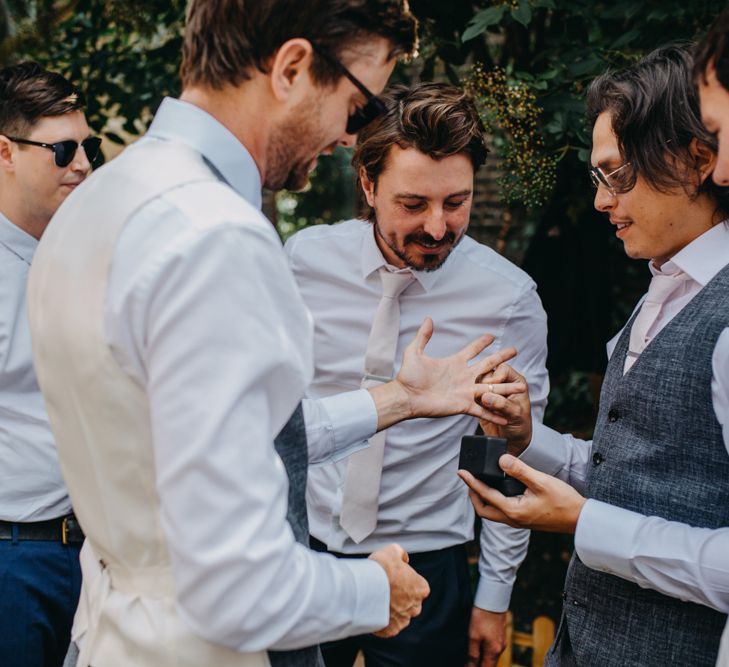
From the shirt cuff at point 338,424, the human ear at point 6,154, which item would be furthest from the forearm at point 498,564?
the human ear at point 6,154

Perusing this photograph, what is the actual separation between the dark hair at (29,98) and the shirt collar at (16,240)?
0.32 metres

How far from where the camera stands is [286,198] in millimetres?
8602

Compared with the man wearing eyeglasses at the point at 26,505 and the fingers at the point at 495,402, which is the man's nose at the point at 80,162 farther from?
the fingers at the point at 495,402

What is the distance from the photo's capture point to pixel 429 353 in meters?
2.49

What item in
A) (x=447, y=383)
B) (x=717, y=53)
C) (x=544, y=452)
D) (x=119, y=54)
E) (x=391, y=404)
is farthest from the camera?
(x=119, y=54)

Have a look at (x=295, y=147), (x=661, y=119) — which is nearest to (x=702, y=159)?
(x=661, y=119)

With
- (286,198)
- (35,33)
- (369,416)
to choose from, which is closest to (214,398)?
(369,416)

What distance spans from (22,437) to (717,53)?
1.91 meters

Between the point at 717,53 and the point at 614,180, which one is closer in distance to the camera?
the point at 717,53

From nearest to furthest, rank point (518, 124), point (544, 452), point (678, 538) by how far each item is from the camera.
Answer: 1. point (678, 538)
2. point (544, 452)
3. point (518, 124)

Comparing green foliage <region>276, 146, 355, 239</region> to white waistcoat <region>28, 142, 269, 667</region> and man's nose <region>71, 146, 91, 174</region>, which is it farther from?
white waistcoat <region>28, 142, 269, 667</region>

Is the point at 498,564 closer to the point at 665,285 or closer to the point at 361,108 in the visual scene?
the point at 665,285

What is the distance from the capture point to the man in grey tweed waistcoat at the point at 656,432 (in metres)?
1.50

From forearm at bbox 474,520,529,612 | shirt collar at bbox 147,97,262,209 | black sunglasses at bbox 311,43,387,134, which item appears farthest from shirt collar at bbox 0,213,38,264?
forearm at bbox 474,520,529,612
